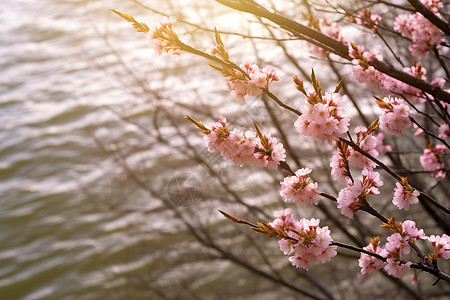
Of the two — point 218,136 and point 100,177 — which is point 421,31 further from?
point 100,177

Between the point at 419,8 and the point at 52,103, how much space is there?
20.7 meters

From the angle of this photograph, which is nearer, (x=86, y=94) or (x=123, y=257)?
(x=123, y=257)

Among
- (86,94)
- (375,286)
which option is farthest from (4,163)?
(375,286)

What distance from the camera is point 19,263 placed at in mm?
16594

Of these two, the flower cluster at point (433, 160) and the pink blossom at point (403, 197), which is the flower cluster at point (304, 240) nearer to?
the pink blossom at point (403, 197)

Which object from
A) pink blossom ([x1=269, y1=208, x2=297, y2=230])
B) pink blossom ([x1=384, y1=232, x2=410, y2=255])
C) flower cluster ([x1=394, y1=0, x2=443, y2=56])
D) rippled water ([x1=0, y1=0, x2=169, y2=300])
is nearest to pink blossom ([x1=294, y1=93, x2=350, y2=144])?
pink blossom ([x1=269, y1=208, x2=297, y2=230])

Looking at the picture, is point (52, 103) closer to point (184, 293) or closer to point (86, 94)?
point (86, 94)

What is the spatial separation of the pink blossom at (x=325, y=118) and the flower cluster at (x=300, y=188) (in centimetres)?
31

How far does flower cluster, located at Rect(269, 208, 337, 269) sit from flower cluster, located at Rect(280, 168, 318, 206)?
122 mm

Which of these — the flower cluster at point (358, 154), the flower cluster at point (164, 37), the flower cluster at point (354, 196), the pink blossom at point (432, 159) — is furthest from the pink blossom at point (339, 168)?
the pink blossom at point (432, 159)

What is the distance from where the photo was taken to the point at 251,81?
2.31 meters

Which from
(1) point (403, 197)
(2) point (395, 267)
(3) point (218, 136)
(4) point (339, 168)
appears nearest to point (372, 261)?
(2) point (395, 267)

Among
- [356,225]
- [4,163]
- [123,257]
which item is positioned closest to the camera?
[356,225]

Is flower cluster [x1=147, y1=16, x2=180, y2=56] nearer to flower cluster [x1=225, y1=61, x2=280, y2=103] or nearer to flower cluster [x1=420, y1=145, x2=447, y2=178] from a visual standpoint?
flower cluster [x1=225, y1=61, x2=280, y2=103]
